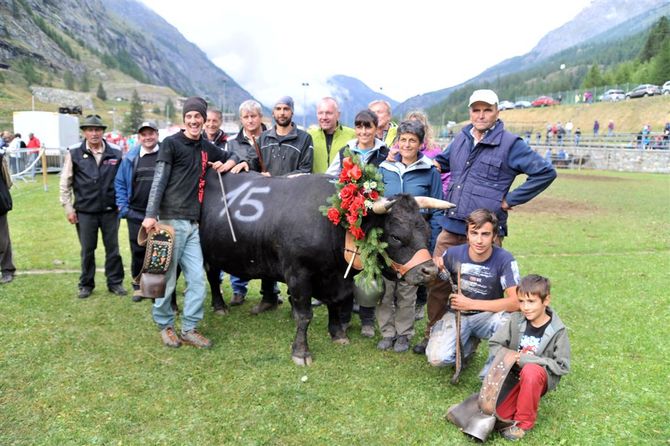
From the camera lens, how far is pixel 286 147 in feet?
19.9

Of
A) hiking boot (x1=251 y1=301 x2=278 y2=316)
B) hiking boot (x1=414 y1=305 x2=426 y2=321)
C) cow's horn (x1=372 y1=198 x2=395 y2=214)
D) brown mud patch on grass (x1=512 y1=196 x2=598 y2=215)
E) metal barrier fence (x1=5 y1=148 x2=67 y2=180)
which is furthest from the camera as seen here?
metal barrier fence (x1=5 y1=148 x2=67 y2=180)

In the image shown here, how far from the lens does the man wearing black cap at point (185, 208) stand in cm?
509

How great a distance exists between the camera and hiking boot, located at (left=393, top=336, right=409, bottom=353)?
209 inches

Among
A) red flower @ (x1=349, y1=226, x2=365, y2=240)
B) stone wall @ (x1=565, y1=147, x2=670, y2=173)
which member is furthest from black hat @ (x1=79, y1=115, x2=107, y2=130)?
stone wall @ (x1=565, y1=147, x2=670, y2=173)

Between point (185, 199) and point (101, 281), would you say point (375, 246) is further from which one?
point (101, 281)

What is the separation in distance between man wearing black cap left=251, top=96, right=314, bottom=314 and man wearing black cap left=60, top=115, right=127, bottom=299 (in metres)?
2.40

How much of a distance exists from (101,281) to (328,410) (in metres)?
5.24

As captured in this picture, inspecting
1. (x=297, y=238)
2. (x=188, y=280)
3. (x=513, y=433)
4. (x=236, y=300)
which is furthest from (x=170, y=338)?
(x=513, y=433)

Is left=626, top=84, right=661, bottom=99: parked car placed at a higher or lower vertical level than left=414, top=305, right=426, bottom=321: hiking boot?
higher

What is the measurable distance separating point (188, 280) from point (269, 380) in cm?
155

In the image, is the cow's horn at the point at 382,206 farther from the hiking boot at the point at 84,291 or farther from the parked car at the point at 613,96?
the parked car at the point at 613,96

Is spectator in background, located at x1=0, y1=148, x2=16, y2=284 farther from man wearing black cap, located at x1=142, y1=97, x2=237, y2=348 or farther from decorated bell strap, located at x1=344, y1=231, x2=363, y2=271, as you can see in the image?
decorated bell strap, located at x1=344, y1=231, x2=363, y2=271

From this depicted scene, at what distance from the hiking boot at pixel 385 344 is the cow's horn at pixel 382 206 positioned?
167cm

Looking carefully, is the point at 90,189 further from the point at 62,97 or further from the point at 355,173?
the point at 62,97
